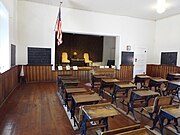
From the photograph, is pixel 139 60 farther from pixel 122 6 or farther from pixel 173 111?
pixel 173 111

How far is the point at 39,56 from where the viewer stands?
24.4 feet

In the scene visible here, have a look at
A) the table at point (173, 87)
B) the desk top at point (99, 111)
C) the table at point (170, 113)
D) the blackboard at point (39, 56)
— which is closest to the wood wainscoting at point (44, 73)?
the blackboard at point (39, 56)

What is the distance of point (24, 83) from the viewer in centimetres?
706

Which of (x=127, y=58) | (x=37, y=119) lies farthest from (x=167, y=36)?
(x=37, y=119)

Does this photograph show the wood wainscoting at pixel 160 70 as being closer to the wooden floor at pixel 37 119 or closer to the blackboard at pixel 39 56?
the wooden floor at pixel 37 119

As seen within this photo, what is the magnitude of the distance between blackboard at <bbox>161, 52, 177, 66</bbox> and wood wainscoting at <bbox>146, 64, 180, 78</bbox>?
261 mm

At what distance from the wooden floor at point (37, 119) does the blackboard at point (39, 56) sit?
3.09 metres

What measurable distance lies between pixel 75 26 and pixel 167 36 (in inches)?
222

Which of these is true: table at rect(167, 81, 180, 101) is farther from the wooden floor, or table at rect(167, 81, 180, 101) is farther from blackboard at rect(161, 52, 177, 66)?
blackboard at rect(161, 52, 177, 66)

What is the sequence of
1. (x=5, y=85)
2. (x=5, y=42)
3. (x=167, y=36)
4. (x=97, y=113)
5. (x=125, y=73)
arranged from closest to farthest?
(x=97, y=113) → (x=5, y=85) → (x=5, y=42) → (x=167, y=36) → (x=125, y=73)

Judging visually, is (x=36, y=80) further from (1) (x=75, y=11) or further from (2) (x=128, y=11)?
(2) (x=128, y=11)

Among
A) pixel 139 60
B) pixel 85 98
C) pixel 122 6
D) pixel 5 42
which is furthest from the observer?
pixel 139 60

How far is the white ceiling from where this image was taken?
6.78 meters

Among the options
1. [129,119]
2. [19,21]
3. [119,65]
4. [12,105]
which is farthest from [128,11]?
[12,105]
